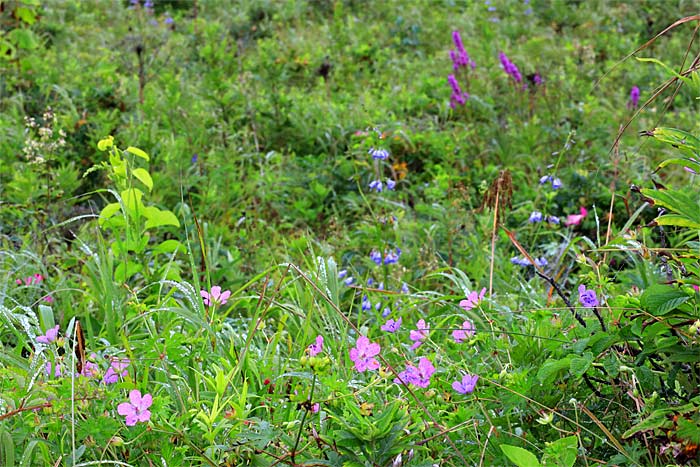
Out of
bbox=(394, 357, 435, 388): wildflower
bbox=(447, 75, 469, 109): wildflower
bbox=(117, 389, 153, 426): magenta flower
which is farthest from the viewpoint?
bbox=(447, 75, 469, 109): wildflower

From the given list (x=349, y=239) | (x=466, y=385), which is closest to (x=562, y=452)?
(x=466, y=385)

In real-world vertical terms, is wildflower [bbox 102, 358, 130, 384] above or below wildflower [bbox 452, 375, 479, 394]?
above

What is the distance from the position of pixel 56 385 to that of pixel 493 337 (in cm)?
100

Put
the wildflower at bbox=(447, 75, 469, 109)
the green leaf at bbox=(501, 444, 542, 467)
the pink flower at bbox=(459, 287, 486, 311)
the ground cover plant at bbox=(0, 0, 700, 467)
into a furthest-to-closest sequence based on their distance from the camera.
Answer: the wildflower at bbox=(447, 75, 469, 109)
the pink flower at bbox=(459, 287, 486, 311)
the ground cover plant at bbox=(0, 0, 700, 467)
the green leaf at bbox=(501, 444, 542, 467)

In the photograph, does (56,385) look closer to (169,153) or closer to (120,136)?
(169,153)

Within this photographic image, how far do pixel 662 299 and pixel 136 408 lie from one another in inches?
40.0

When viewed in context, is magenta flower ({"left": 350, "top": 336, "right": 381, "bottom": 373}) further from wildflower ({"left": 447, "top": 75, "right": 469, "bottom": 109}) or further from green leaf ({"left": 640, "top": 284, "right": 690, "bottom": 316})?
wildflower ({"left": 447, "top": 75, "right": 469, "bottom": 109})

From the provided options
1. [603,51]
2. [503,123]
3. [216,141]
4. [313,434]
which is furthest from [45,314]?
[603,51]

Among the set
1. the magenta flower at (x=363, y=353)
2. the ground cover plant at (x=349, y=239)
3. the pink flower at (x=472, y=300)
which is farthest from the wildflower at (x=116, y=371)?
the pink flower at (x=472, y=300)

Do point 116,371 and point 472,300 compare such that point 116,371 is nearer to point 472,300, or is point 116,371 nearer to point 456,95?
point 472,300

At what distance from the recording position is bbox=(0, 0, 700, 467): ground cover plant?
4.93ft

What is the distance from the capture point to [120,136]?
13.7 feet

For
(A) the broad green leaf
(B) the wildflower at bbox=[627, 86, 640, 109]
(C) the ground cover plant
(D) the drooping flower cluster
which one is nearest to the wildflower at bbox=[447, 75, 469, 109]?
(C) the ground cover plant

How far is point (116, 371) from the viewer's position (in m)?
1.67
